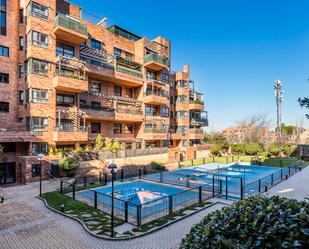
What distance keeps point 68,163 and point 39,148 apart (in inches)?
158

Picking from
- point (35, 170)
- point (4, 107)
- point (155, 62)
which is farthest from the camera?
point (155, 62)

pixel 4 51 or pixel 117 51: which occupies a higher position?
pixel 117 51

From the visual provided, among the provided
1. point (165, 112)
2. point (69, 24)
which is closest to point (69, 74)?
point (69, 24)

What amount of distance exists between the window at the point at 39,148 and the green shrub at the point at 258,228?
791 inches

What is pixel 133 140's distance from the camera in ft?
101

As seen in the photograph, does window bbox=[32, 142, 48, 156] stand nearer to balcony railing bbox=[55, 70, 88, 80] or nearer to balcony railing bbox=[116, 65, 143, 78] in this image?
balcony railing bbox=[55, 70, 88, 80]

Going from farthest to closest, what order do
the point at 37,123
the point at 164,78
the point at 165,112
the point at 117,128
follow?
the point at 164,78, the point at 165,112, the point at 117,128, the point at 37,123

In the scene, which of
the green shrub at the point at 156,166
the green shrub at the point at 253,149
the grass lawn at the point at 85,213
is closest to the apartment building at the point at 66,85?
the green shrub at the point at 156,166

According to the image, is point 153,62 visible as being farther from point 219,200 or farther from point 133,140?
point 219,200

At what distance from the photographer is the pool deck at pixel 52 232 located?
8250 mm

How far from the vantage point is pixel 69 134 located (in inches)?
872

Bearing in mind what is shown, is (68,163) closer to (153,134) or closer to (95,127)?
(95,127)

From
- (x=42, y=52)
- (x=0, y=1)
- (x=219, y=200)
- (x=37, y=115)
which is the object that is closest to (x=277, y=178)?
(x=219, y=200)

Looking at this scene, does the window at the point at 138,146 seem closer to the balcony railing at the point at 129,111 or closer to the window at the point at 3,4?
the balcony railing at the point at 129,111
